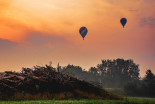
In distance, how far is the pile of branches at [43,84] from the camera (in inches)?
320

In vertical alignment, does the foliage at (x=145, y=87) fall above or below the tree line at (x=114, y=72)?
below

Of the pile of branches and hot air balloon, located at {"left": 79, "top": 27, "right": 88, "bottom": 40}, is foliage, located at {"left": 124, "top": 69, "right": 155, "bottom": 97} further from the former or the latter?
the pile of branches

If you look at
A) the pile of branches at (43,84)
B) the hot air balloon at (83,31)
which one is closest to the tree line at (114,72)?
the hot air balloon at (83,31)

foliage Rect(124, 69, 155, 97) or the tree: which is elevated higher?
the tree

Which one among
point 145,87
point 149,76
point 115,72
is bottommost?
point 145,87

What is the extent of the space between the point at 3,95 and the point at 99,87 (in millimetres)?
4336

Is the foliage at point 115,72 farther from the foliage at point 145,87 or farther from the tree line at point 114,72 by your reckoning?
the foliage at point 145,87

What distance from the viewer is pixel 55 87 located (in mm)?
8477

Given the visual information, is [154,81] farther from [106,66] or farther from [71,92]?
[106,66]

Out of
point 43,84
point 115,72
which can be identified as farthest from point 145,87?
point 115,72

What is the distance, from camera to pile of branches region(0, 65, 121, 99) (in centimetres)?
813

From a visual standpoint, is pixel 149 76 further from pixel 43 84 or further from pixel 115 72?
pixel 115 72

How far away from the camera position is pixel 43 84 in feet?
27.6

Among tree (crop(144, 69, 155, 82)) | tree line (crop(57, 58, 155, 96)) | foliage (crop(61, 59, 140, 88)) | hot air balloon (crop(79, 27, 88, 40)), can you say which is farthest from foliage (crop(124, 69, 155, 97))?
foliage (crop(61, 59, 140, 88))
